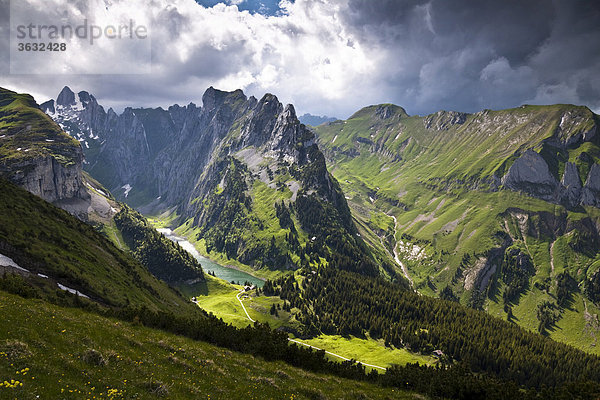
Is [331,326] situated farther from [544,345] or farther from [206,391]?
[206,391]

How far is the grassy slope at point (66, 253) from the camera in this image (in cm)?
7388

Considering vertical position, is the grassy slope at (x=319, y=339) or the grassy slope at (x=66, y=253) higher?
the grassy slope at (x=66, y=253)

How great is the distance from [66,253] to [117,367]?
85.0m

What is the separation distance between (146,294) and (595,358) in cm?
25049

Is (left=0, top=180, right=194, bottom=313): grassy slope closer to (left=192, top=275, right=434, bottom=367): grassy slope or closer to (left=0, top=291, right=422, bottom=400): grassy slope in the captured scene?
(left=0, top=291, right=422, bottom=400): grassy slope

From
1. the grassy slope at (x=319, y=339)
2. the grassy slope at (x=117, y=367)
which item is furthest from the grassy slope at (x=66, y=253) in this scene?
the grassy slope at (x=319, y=339)

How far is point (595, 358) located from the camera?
183375 millimetres

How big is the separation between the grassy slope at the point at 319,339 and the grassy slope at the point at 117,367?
4394 inches

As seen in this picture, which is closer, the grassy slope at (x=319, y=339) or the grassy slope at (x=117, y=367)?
the grassy slope at (x=117, y=367)

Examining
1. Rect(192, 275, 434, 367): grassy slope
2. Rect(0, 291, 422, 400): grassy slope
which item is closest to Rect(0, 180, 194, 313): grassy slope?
Rect(0, 291, 422, 400): grassy slope

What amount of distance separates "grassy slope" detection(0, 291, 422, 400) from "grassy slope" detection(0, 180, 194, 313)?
159ft

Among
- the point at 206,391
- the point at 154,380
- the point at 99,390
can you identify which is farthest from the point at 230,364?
the point at 99,390

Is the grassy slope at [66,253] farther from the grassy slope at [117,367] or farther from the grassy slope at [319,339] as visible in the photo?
the grassy slope at [319,339]

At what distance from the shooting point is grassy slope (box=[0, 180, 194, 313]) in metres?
73.9
